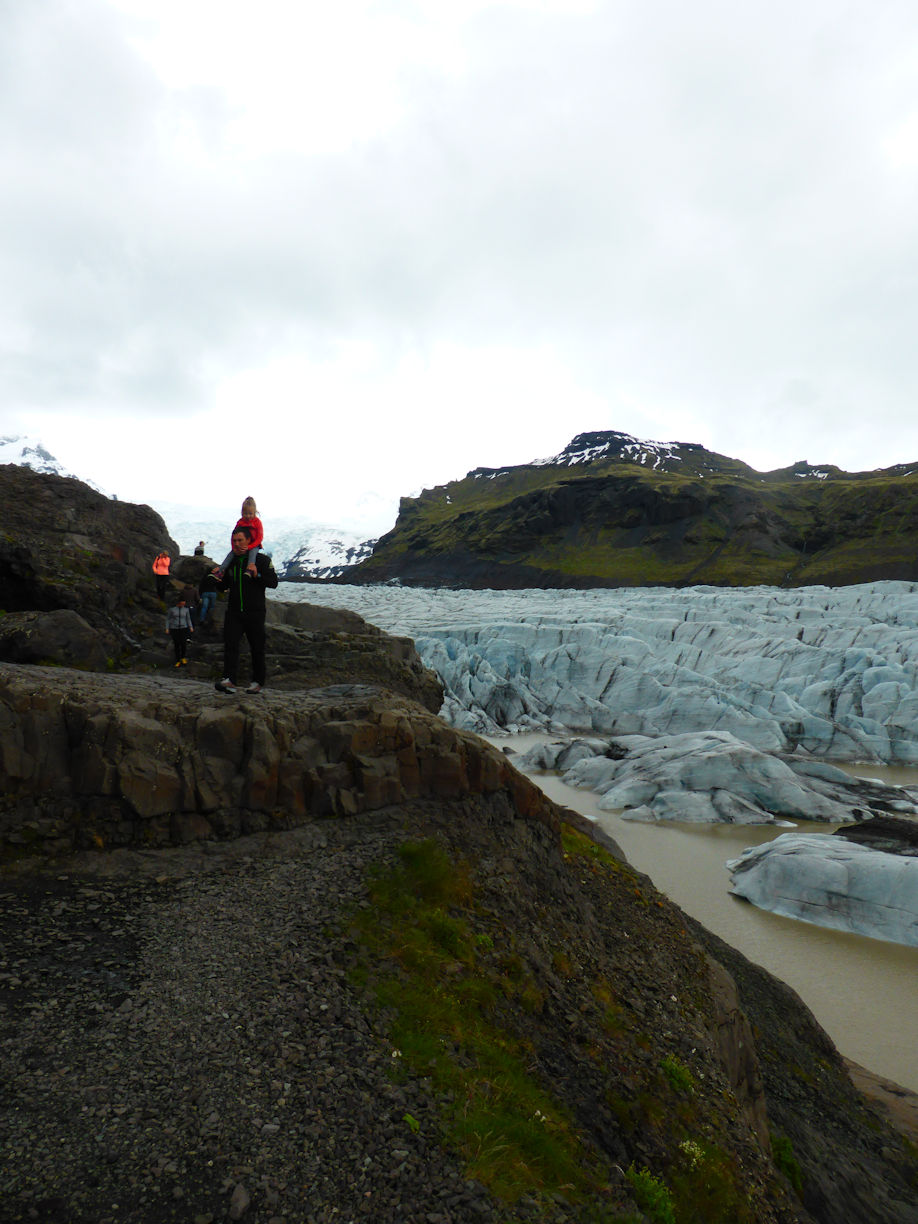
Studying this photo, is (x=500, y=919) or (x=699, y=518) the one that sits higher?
(x=699, y=518)

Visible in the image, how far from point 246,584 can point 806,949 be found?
58.5 ft

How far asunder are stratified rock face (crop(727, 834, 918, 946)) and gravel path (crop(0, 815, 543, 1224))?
17.6 meters

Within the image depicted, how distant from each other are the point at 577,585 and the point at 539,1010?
144m

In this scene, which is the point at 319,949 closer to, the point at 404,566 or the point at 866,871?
the point at 866,871

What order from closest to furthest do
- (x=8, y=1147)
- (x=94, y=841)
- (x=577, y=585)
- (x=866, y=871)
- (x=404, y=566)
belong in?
(x=8, y=1147), (x=94, y=841), (x=866, y=871), (x=577, y=585), (x=404, y=566)

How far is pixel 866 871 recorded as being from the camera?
1889cm

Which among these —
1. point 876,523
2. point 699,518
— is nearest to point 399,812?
point 876,523

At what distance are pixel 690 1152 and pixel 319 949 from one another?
4641 millimetres

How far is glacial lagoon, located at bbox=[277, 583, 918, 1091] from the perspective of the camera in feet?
54.3

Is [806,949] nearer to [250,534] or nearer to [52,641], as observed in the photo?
[250,534]

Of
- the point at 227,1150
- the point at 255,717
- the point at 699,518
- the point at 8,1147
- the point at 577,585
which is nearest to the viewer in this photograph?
the point at 8,1147

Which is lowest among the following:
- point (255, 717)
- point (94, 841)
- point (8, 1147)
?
point (8, 1147)

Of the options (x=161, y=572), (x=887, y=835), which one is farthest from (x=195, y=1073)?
(x=887, y=835)

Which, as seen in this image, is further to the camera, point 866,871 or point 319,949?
point 866,871
